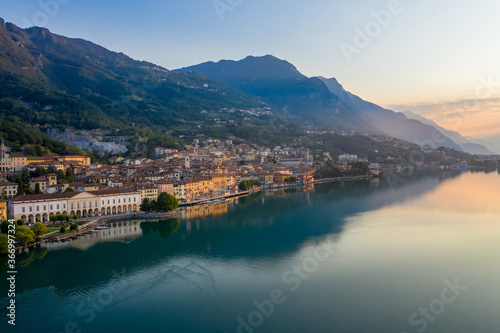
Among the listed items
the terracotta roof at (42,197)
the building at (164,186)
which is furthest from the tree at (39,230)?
the building at (164,186)

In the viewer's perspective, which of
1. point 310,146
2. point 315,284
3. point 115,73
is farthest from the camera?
point 115,73

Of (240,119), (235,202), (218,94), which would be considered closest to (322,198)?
(235,202)

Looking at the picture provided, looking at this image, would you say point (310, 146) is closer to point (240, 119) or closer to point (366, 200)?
point (240, 119)

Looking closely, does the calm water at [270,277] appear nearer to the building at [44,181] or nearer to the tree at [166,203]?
the tree at [166,203]

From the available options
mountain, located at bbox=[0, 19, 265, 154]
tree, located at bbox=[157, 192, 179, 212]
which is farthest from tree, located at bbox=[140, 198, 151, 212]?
mountain, located at bbox=[0, 19, 265, 154]

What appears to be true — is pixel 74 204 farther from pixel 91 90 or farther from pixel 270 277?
pixel 91 90

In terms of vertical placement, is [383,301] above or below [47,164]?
below
